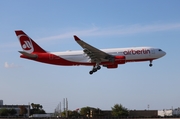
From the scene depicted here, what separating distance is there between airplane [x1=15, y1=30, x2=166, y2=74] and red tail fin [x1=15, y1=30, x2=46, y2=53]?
106cm

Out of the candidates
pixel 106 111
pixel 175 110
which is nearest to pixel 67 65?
pixel 175 110

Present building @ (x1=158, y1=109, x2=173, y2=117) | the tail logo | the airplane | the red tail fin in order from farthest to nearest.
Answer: building @ (x1=158, y1=109, x2=173, y2=117), the tail logo, the red tail fin, the airplane

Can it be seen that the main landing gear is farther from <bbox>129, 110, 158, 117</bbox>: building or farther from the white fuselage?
<bbox>129, 110, 158, 117</bbox>: building

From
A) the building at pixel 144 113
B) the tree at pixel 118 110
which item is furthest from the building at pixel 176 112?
the tree at pixel 118 110

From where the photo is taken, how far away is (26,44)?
9081 centimetres

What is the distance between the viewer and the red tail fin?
89.2m

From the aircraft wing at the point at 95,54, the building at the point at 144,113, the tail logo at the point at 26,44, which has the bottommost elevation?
the building at the point at 144,113

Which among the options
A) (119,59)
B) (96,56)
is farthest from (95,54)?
(119,59)

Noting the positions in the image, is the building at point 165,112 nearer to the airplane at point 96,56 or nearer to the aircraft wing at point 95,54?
the airplane at point 96,56

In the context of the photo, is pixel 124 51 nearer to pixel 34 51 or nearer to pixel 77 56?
pixel 77 56

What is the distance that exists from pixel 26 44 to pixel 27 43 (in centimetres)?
38

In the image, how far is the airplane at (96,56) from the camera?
8406 centimetres

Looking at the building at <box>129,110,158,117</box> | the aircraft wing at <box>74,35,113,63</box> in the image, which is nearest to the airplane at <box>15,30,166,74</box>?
the aircraft wing at <box>74,35,113,63</box>

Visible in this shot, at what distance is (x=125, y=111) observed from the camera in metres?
181
